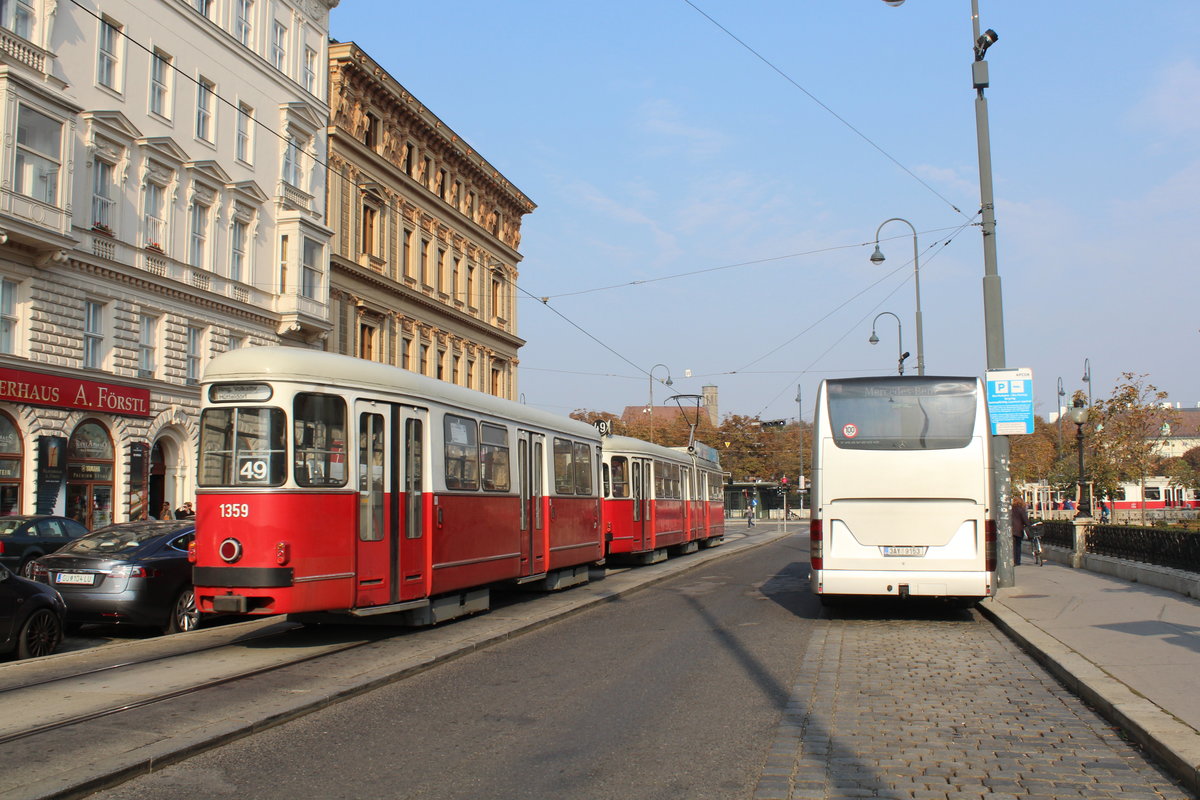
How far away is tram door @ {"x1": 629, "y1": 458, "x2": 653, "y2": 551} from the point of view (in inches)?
1000

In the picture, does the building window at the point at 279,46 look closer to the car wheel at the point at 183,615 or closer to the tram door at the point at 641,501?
the tram door at the point at 641,501

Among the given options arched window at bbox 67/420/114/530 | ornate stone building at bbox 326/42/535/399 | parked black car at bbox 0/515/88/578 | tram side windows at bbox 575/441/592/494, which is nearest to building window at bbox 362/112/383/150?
ornate stone building at bbox 326/42/535/399

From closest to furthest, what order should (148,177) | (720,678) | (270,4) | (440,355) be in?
(720,678), (148,177), (270,4), (440,355)

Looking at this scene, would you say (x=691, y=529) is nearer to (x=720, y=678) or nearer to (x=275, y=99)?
(x=275, y=99)

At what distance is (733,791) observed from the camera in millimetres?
5859

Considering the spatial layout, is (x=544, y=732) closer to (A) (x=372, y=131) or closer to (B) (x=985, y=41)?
(B) (x=985, y=41)

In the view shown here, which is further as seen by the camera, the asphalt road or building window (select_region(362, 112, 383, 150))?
building window (select_region(362, 112, 383, 150))

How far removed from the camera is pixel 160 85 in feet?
98.9

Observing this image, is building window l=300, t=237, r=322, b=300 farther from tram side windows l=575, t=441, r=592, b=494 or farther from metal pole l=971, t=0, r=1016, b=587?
metal pole l=971, t=0, r=1016, b=587

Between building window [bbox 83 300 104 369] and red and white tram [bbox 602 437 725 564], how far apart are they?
1312cm

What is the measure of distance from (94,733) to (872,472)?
9434mm

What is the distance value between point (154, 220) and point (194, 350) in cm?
381

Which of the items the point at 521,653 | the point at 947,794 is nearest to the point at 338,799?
the point at 947,794

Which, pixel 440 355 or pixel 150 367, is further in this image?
pixel 440 355
